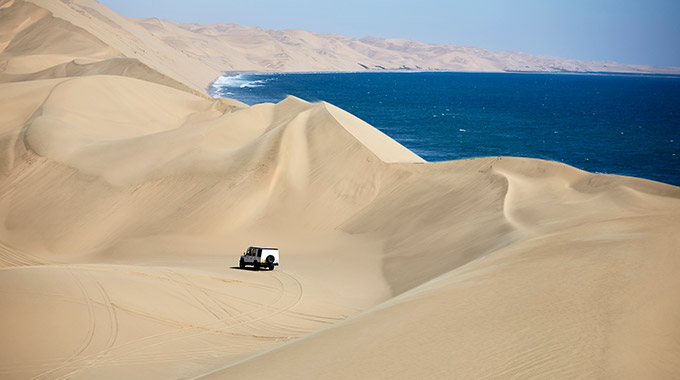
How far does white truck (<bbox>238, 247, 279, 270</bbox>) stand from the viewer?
1931 cm

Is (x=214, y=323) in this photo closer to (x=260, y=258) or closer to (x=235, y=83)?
(x=260, y=258)

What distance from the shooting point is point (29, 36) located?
82625mm

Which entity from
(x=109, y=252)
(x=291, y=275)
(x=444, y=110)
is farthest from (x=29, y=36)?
(x=291, y=275)

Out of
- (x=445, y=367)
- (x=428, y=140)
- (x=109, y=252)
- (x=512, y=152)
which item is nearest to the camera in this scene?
(x=445, y=367)

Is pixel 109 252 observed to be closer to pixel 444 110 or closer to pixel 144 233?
pixel 144 233

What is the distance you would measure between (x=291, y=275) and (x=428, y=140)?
3982 cm

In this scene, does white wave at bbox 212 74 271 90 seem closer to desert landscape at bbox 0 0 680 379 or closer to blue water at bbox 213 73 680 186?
blue water at bbox 213 73 680 186

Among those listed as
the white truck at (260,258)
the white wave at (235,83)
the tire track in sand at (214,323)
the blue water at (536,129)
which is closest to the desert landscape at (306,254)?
the tire track in sand at (214,323)

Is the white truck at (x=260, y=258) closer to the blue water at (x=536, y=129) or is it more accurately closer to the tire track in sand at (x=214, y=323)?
the tire track in sand at (x=214, y=323)

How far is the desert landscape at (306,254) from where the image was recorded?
8883 millimetres

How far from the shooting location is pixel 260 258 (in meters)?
19.3

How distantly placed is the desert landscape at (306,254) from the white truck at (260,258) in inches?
17.0

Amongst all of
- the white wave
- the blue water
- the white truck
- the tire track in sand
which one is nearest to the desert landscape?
the tire track in sand

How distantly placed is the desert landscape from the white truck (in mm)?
431
